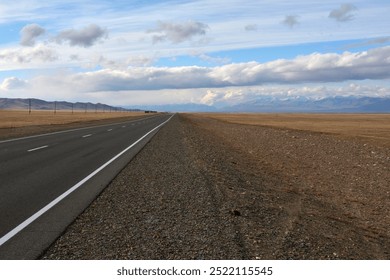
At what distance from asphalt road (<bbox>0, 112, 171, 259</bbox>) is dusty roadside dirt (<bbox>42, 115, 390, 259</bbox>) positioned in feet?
1.10

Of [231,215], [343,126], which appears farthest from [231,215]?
[343,126]

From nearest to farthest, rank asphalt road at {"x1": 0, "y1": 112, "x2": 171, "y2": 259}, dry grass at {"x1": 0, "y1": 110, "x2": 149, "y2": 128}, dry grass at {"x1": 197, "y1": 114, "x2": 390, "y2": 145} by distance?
asphalt road at {"x1": 0, "y1": 112, "x2": 171, "y2": 259}, dry grass at {"x1": 197, "y1": 114, "x2": 390, "y2": 145}, dry grass at {"x1": 0, "y1": 110, "x2": 149, "y2": 128}

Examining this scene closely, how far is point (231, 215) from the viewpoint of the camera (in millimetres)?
7305

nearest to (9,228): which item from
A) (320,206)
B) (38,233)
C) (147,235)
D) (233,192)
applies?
(38,233)

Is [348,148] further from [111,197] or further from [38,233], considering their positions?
[38,233]

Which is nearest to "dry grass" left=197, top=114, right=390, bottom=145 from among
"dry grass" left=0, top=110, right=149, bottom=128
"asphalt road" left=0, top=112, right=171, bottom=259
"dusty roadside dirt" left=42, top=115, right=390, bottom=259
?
"dusty roadside dirt" left=42, top=115, right=390, bottom=259

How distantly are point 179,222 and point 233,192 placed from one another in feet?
10.0

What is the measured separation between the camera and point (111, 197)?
335 inches

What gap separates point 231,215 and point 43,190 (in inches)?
173

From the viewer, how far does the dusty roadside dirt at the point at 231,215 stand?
18.0 feet

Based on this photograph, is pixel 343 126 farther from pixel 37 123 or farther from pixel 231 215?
pixel 231 215

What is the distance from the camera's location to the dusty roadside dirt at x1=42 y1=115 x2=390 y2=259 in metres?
5.47

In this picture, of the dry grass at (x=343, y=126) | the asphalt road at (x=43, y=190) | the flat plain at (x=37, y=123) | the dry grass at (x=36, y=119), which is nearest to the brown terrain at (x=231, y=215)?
the asphalt road at (x=43, y=190)

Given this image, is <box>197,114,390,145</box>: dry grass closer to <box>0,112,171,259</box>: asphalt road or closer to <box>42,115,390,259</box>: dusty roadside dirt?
<box>42,115,390,259</box>: dusty roadside dirt
